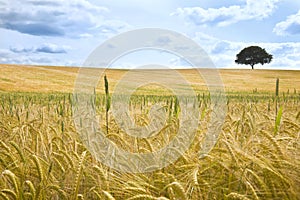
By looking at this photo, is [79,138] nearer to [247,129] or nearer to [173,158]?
[173,158]

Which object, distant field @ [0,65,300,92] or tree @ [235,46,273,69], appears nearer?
distant field @ [0,65,300,92]

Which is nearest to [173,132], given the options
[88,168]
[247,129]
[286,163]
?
[247,129]

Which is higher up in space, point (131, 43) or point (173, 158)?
point (131, 43)

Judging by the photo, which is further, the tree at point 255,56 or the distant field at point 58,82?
the tree at point 255,56

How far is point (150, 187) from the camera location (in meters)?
1.89

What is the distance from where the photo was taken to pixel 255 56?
205ft

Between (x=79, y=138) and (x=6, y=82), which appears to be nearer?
(x=79, y=138)

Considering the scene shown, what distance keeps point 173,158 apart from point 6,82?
29291 mm

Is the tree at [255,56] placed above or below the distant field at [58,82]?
above

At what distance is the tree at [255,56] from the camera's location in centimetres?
6197

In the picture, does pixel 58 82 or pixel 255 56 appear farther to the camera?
pixel 255 56

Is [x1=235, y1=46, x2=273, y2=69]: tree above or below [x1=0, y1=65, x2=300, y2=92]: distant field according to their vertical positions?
above

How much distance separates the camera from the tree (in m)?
62.0

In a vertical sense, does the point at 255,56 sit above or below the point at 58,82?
above
